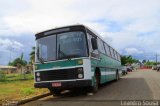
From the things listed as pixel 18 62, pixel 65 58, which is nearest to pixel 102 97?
pixel 65 58

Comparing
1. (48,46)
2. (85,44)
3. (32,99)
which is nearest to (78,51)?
(85,44)

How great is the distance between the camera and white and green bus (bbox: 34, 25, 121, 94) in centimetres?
1480

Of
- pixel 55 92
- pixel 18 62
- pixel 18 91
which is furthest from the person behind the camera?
pixel 18 62

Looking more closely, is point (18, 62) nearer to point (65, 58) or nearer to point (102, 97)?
point (65, 58)

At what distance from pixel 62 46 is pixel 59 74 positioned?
4.15 feet

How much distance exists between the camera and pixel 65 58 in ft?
49.5

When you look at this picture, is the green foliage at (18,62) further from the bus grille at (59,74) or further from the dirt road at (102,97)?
the bus grille at (59,74)

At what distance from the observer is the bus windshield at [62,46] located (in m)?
15.1

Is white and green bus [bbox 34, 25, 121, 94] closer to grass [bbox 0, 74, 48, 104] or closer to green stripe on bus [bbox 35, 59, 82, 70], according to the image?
green stripe on bus [bbox 35, 59, 82, 70]

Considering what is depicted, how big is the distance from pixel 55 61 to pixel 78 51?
110cm

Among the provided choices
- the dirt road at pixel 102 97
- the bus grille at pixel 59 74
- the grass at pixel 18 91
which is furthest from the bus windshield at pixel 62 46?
the grass at pixel 18 91

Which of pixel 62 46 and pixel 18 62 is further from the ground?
pixel 18 62

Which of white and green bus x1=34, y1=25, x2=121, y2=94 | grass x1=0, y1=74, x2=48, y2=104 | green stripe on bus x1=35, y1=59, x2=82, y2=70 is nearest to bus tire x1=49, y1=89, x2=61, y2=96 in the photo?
grass x1=0, y1=74, x2=48, y2=104

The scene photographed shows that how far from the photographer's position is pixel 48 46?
15.7 m
